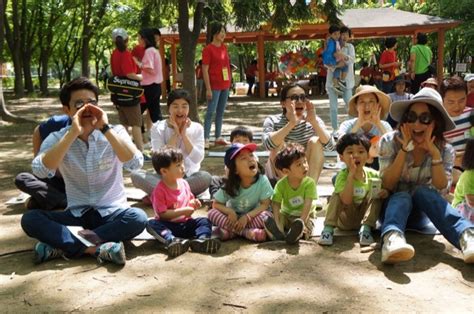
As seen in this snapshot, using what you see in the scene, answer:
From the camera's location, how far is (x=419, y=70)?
914 centimetres

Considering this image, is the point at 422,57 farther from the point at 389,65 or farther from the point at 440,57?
the point at 440,57

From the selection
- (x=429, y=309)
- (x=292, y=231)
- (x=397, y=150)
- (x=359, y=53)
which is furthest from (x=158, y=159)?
(x=359, y=53)

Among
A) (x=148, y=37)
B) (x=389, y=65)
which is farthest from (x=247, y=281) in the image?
(x=389, y=65)

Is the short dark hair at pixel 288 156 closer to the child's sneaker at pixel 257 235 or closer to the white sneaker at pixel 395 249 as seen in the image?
the child's sneaker at pixel 257 235

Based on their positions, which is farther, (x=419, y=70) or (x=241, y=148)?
(x=419, y=70)

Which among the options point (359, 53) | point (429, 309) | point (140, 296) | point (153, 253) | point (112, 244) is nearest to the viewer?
point (429, 309)

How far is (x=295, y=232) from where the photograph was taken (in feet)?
10.3

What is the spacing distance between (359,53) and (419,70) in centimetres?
2924

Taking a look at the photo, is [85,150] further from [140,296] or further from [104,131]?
[140,296]

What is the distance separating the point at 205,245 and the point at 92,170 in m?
0.87

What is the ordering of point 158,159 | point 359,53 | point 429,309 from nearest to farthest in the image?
point 429,309 < point 158,159 < point 359,53

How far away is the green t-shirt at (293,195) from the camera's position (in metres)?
3.35

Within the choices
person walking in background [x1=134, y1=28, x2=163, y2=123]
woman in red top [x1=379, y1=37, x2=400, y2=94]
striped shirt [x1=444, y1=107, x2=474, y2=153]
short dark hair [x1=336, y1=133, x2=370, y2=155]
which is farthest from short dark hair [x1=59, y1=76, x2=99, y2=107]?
woman in red top [x1=379, y1=37, x2=400, y2=94]

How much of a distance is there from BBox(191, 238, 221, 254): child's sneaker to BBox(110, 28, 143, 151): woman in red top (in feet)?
10.5
